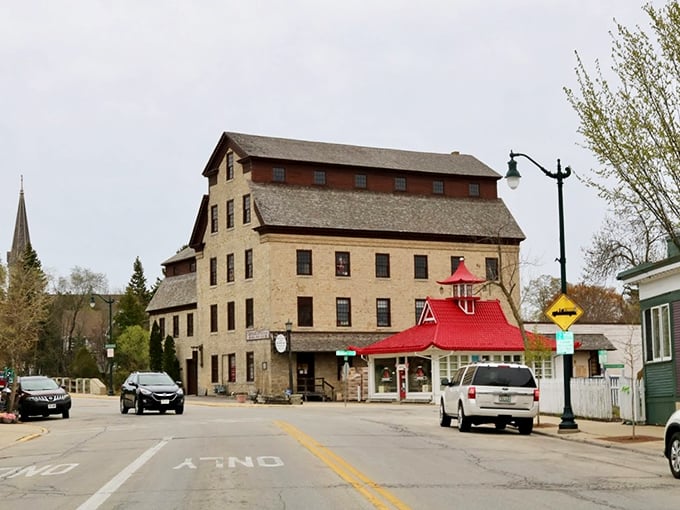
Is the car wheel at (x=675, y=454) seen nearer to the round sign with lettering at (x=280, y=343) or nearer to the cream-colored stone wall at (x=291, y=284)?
the round sign with lettering at (x=280, y=343)

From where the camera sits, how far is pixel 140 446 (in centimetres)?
2300

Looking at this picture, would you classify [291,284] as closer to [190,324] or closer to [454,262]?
[454,262]

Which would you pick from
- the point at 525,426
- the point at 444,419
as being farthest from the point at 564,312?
the point at 444,419

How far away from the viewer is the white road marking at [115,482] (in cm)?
1282

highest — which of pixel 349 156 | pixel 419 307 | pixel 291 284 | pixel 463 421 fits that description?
pixel 349 156

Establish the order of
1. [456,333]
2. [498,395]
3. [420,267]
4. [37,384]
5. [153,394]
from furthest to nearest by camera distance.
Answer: [420,267]
[456,333]
[153,394]
[37,384]
[498,395]

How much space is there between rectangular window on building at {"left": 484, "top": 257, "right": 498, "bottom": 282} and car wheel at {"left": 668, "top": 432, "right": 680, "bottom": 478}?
5183cm

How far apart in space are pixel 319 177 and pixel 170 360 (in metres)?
18.4

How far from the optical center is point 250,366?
63.1 meters

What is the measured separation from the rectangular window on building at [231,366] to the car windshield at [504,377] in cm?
4021

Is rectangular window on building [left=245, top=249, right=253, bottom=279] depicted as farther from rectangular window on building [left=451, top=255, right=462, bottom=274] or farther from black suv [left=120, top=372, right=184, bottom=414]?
black suv [left=120, top=372, right=184, bottom=414]

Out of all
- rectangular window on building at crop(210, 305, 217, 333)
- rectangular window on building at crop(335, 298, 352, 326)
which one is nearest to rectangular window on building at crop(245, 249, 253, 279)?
rectangular window on building at crop(335, 298, 352, 326)

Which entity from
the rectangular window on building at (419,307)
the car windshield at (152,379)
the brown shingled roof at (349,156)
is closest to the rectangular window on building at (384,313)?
the rectangular window on building at (419,307)

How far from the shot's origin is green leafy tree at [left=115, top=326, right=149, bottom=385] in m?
93.6
